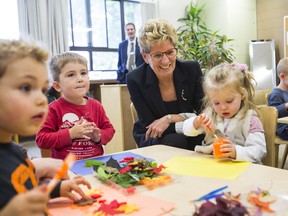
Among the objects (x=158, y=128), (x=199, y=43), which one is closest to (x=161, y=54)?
(x=158, y=128)

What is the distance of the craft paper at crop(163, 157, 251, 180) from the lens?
3.24 feet

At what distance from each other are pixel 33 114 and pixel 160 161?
0.74 m

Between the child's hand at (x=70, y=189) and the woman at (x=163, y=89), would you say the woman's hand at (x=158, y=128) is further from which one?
the child's hand at (x=70, y=189)

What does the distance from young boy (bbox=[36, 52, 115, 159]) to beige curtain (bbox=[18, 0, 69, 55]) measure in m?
3.64

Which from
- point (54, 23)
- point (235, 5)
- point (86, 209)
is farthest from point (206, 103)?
point (235, 5)

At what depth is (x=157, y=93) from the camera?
71.5 inches

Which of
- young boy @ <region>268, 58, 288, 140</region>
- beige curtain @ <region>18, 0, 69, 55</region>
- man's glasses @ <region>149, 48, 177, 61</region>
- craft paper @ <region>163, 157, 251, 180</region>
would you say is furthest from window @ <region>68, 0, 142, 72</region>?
craft paper @ <region>163, 157, 251, 180</region>

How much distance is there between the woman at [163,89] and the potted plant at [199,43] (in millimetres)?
2468

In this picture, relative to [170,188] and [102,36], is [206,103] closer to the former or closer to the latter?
[170,188]

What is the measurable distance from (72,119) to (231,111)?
81 cm

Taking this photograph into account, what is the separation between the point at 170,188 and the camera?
0.88m

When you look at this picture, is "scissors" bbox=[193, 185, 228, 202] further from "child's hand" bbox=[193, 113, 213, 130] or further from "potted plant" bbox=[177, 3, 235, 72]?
"potted plant" bbox=[177, 3, 235, 72]

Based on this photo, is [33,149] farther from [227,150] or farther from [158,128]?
[227,150]

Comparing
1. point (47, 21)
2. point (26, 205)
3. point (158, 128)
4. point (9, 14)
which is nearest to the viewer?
point (26, 205)
